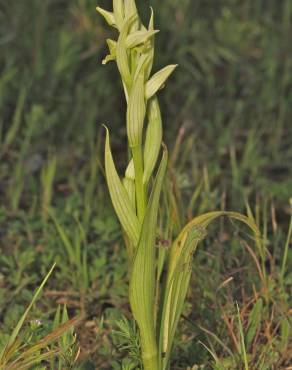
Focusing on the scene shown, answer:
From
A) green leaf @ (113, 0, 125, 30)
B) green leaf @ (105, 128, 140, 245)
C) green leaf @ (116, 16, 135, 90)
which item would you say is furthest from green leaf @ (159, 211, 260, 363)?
green leaf @ (113, 0, 125, 30)

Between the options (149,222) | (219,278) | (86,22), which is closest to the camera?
(149,222)

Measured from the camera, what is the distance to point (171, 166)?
2.51m

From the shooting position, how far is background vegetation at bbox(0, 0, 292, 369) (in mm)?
2195

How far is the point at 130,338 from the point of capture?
187cm

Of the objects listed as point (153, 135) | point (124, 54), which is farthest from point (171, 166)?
point (124, 54)

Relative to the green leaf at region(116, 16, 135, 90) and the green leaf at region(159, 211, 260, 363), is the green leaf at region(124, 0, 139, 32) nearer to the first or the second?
the green leaf at region(116, 16, 135, 90)

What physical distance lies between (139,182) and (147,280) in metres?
0.21

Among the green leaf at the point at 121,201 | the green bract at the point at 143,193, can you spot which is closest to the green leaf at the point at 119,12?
the green bract at the point at 143,193

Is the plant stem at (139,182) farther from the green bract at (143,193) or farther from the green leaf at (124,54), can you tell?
the green leaf at (124,54)

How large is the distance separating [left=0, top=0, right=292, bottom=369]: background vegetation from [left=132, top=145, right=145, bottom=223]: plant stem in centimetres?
27

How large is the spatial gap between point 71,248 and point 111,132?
1217 mm

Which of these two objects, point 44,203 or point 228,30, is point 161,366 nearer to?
point 44,203

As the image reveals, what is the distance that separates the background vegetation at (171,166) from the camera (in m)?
2.20

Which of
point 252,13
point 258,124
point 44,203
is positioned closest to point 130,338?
point 44,203
